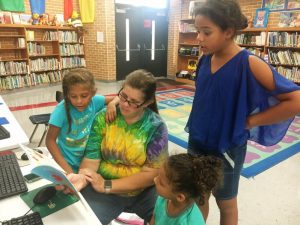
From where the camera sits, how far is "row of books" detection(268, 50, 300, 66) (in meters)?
5.11

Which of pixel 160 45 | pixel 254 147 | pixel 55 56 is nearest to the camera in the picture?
pixel 254 147

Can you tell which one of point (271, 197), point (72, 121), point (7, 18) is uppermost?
point (7, 18)

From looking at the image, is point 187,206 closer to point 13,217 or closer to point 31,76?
point 13,217

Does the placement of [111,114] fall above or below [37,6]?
below

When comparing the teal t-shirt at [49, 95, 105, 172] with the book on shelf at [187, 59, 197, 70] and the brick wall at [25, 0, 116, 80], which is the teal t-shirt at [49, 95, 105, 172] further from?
the book on shelf at [187, 59, 197, 70]

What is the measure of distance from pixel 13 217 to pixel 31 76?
6.13 m

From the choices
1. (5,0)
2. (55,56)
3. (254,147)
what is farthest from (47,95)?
(254,147)

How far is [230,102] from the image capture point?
115 centimetres

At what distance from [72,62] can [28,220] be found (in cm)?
671

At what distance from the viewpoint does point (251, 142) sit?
3.50 m

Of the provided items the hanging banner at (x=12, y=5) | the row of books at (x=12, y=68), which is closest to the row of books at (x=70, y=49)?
the row of books at (x=12, y=68)

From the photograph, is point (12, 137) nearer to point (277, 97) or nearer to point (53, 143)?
point (53, 143)

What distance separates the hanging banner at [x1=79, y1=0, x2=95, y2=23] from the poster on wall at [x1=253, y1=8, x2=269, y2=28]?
4095mm

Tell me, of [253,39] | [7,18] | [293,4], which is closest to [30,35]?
[7,18]
